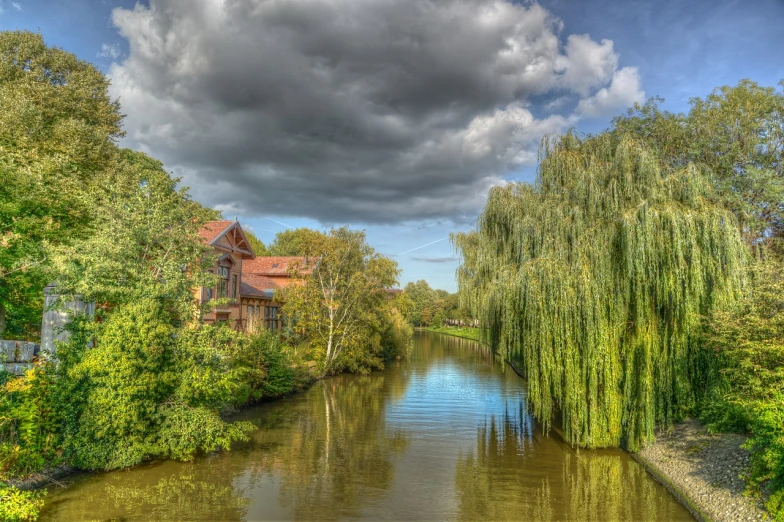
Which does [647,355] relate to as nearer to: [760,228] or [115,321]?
[760,228]

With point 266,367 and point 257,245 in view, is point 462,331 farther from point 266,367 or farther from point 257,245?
point 266,367

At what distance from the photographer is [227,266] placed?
2761cm

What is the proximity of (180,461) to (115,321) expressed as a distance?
182 inches

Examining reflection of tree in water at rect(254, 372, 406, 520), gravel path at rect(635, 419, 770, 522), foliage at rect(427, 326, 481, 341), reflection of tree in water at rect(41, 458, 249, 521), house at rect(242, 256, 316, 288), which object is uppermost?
house at rect(242, 256, 316, 288)

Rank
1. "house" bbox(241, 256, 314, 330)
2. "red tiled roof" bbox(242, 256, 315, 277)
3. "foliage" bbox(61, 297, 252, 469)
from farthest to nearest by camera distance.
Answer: "red tiled roof" bbox(242, 256, 315, 277) < "house" bbox(241, 256, 314, 330) < "foliage" bbox(61, 297, 252, 469)

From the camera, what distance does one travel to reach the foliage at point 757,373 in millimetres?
8289

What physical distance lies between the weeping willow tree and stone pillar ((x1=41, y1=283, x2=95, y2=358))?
12850mm

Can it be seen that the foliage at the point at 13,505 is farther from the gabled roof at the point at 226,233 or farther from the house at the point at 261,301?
the house at the point at 261,301

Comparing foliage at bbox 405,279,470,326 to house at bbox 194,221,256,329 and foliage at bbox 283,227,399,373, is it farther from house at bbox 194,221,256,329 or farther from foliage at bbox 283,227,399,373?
house at bbox 194,221,256,329

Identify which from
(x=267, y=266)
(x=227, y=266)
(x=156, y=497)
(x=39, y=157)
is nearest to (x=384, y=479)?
(x=156, y=497)

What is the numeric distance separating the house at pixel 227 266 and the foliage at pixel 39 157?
6799 mm

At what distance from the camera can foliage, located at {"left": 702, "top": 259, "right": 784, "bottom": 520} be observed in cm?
829

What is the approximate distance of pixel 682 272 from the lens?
12320 millimetres

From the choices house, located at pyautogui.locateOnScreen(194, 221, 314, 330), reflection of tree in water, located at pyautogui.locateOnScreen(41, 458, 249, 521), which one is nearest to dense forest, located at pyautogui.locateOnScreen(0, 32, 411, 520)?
reflection of tree in water, located at pyautogui.locateOnScreen(41, 458, 249, 521)
